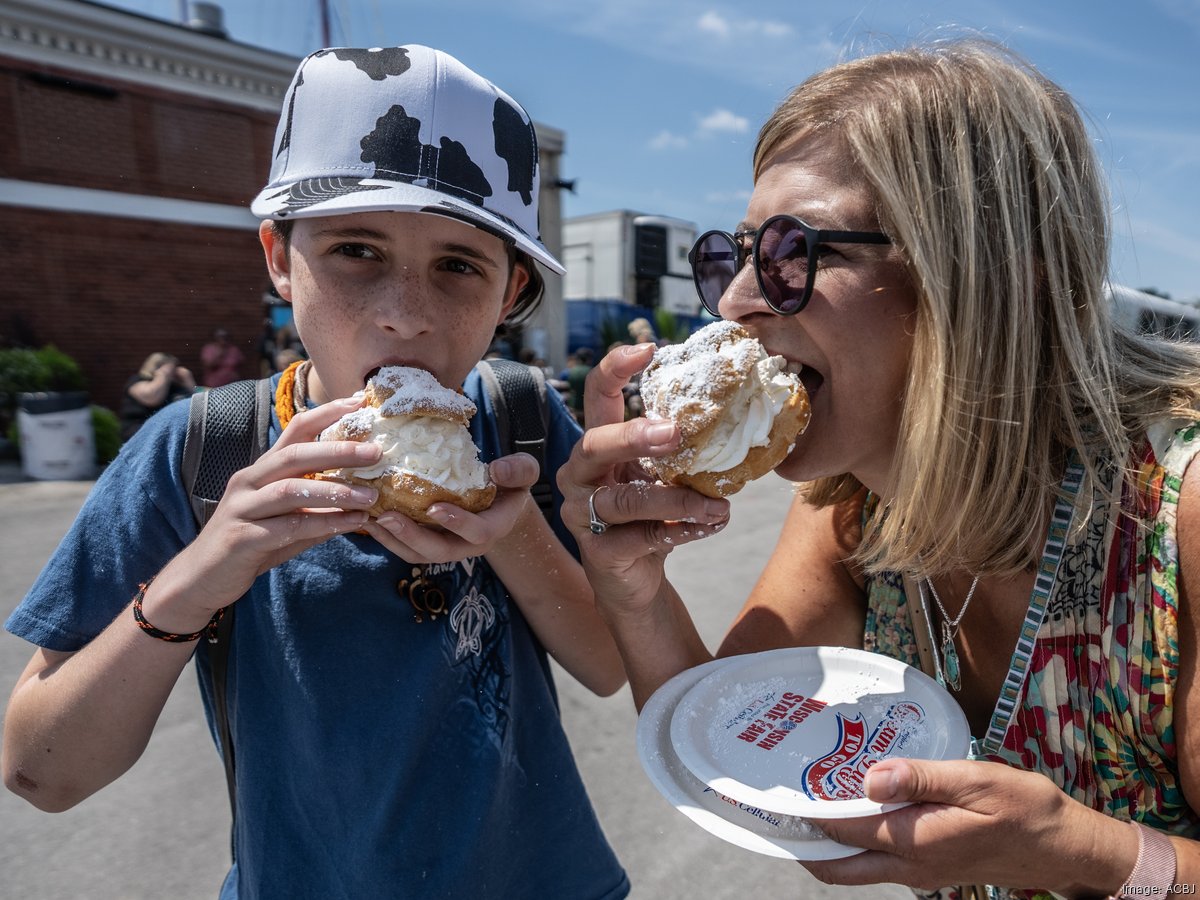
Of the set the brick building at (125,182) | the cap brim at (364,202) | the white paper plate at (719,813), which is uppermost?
the brick building at (125,182)

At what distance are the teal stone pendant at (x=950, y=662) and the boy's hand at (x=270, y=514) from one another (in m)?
1.44

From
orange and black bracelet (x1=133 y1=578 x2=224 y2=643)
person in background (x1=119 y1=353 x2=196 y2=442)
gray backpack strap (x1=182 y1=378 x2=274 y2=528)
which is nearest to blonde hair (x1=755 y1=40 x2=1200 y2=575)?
gray backpack strap (x1=182 y1=378 x2=274 y2=528)

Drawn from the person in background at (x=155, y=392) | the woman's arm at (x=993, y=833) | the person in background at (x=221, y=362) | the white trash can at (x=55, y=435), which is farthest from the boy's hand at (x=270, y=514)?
the white trash can at (x=55, y=435)

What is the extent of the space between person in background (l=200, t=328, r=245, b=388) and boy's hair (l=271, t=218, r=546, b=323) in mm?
9974

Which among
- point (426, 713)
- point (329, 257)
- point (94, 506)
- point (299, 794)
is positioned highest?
point (329, 257)

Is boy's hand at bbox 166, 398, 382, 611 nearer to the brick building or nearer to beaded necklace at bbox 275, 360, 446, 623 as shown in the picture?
beaded necklace at bbox 275, 360, 446, 623

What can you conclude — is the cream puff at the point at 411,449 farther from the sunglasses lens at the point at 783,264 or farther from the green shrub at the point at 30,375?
the green shrub at the point at 30,375

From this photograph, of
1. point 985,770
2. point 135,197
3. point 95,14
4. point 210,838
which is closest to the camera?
point 985,770

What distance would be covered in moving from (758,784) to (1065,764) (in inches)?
28.7

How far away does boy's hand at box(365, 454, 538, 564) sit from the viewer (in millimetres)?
1384

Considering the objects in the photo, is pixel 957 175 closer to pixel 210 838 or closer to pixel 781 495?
pixel 210 838

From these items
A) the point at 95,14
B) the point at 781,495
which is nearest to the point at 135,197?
the point at 95,14

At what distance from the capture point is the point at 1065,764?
164 centimetres

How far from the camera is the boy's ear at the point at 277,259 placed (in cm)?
166
